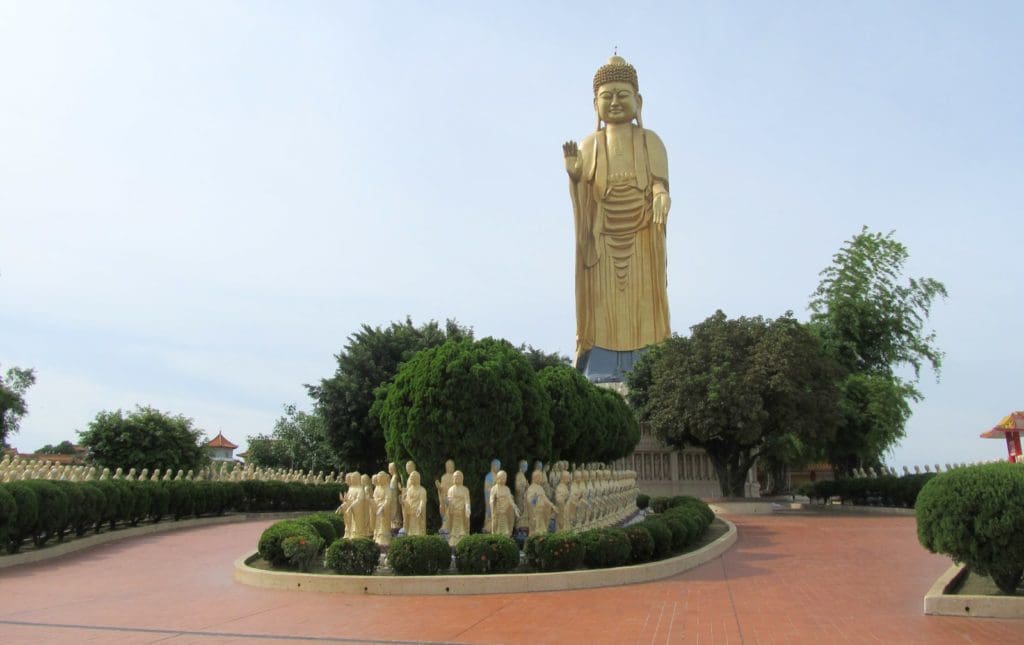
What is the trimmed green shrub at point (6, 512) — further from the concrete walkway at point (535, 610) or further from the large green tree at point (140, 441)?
the large green tree at point (140, 441)

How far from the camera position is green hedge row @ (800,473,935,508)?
82.8 feet

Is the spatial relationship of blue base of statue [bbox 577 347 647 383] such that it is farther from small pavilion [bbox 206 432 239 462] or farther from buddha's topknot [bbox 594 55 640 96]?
small pavilion [bbox 206 432 239 462]

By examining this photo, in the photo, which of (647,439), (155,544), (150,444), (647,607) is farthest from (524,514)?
(150,444)

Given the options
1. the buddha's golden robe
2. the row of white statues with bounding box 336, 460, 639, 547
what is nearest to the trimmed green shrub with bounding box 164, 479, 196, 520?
the row of white statues with bounding box 336, 460, 639, 547

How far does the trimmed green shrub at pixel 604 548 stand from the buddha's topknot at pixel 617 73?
2899 centimetres

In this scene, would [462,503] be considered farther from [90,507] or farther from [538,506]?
[90,507]

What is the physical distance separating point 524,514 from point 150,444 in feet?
79.9

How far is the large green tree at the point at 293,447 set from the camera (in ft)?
149

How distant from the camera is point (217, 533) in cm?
2094

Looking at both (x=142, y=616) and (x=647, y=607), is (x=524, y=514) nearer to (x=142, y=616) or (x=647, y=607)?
(x=647, y=607)

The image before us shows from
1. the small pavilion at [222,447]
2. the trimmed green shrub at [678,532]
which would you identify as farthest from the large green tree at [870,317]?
the small pavilion at [222,447]

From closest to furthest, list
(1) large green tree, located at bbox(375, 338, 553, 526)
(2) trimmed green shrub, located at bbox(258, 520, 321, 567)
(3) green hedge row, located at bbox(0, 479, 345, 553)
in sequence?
(2) trimmed green shrub, located at bbox(258, 520, 321, 567) → (1) large green tree, located at bbox(375, 338, 553, 526) → (3) green hedge row, located at bbox(0, 479, 345, 553)

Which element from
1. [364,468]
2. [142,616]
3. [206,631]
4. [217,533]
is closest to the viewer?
[206,631]

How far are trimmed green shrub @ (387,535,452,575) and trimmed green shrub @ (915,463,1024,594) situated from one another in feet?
19.4
